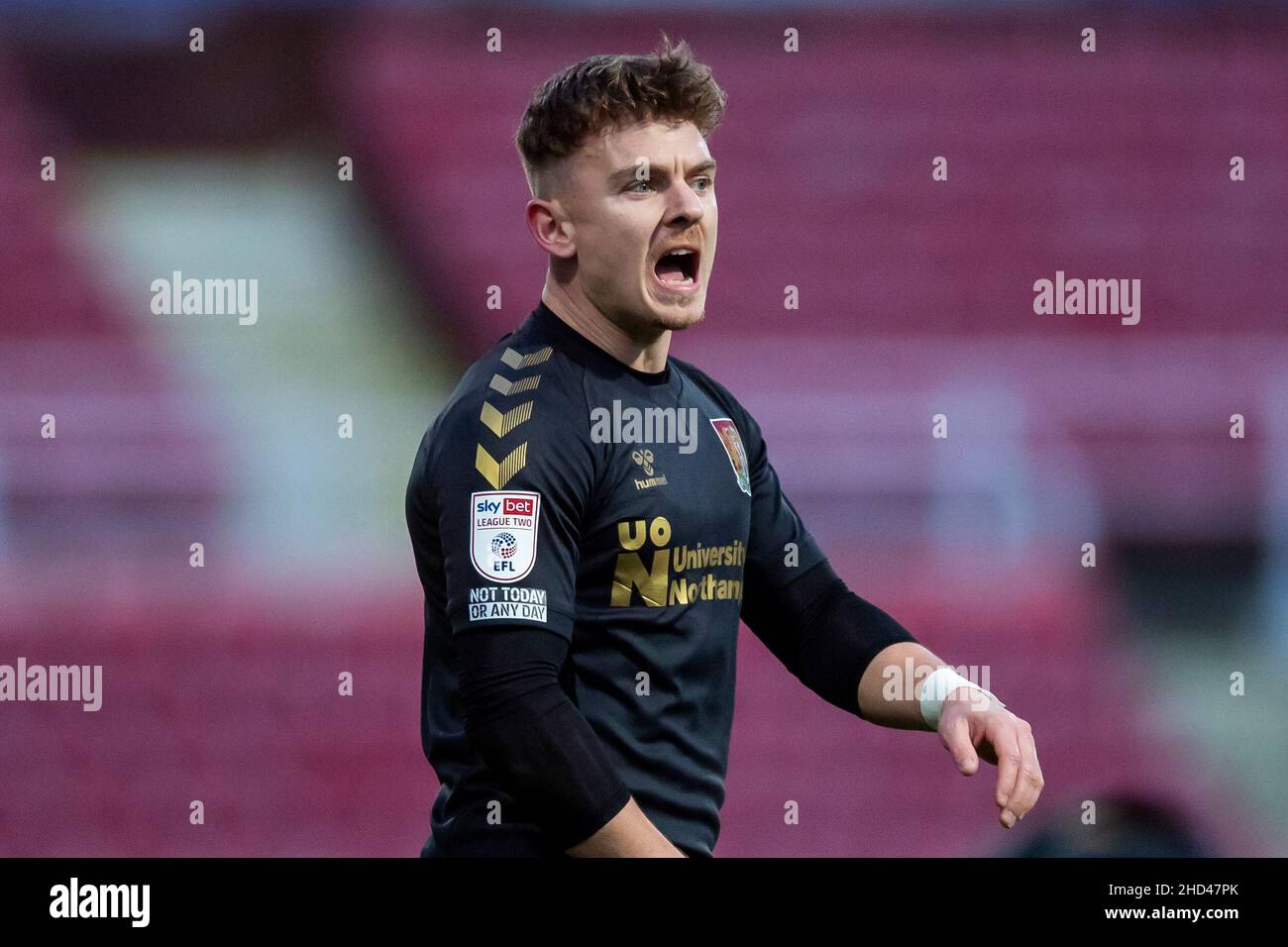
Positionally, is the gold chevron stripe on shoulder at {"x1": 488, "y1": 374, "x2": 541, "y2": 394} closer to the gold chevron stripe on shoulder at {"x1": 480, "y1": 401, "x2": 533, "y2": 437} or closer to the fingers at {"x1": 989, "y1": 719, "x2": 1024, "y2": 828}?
the gold chevron stripe on shoulder at {"x1": 480, "y1": 401, "x2": 533, "y2": 437}

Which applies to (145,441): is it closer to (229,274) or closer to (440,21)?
(229,274)

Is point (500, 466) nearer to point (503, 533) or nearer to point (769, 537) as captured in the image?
point (503, 533)

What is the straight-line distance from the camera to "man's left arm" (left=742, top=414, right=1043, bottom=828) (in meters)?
2.40

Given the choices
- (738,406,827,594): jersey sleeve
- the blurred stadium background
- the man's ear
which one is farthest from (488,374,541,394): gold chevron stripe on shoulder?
the blurred stadium background

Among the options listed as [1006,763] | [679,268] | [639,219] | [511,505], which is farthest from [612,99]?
[1006,763]

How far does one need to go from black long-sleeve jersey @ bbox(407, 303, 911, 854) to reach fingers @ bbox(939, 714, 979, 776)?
344mm

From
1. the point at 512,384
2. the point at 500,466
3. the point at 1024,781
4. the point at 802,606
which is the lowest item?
the point at 1024,781

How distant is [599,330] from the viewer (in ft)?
7.79

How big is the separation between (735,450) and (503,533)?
1.72ft

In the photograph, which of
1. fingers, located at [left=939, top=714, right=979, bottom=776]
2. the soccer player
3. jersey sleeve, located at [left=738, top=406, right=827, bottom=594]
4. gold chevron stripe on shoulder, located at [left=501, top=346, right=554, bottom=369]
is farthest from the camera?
jersey sleeve, located at [left=738, top=406, right=827, bottom=594]

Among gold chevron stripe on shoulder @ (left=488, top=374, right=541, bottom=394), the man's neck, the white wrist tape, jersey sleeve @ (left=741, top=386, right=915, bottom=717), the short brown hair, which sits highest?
the short brown hair

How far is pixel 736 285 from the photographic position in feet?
18.0

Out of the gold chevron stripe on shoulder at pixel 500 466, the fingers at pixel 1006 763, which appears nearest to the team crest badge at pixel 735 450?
the gold chevron stripe on shoulder at pixel 500 466

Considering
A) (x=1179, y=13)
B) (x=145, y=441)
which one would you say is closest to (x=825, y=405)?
(x=1179, y=13)
